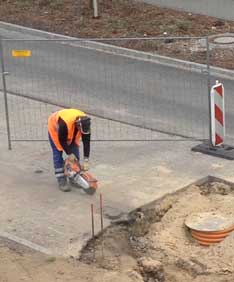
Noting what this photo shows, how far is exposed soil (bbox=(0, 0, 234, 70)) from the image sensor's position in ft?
56.5

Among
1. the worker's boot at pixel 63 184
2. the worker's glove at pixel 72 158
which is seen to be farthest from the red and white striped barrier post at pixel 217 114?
the worker's boot at pixel 63 184

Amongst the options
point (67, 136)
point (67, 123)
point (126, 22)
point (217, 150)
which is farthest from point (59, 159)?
point (126, 22)

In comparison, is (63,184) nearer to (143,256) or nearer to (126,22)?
(143,256)

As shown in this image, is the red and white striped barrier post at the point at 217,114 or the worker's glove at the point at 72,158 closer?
the worker's glove at the point at 72,158

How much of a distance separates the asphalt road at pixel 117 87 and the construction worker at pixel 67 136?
2.63 metres

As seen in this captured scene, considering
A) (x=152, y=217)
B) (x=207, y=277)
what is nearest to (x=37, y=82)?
(x=152, y=217)

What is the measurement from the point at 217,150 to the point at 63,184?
94.6 inches

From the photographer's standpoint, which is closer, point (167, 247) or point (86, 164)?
point (167, 247)

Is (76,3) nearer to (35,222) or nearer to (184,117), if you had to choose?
(184,117)

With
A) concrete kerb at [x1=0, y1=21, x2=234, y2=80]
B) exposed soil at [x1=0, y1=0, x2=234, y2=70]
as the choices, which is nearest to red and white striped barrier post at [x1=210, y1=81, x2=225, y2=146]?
concrete kerb at [x1=0, y1=21, x2=234, y2=80]

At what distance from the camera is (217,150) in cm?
1202

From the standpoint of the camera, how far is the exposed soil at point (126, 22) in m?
17.2

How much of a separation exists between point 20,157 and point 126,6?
9.58 meters

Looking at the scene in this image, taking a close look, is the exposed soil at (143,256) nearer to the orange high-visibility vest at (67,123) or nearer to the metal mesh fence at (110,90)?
the orange high-visibility vest at (67,123)
